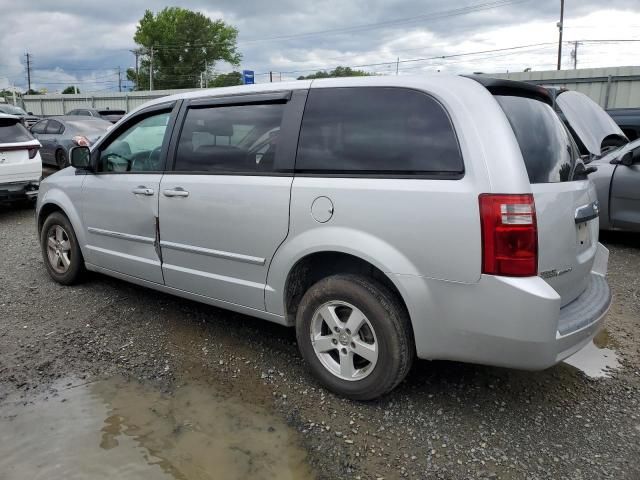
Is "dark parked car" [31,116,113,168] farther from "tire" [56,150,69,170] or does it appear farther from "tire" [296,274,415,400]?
"tire" [296,274,415,400]

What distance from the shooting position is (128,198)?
4.04m

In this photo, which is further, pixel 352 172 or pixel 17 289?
pixel 17 289

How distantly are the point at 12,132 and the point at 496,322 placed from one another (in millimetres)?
8623

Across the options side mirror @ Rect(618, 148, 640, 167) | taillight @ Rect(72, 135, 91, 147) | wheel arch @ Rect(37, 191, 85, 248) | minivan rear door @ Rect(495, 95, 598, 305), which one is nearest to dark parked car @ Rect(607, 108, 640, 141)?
side mirror @ Rect(618, 148, 640, 167)

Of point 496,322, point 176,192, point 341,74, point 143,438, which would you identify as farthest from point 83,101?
point 496,322

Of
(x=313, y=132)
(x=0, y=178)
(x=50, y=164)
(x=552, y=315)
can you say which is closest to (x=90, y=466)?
(x=313, y=132)

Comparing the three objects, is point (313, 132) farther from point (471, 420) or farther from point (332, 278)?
point (471, 420)

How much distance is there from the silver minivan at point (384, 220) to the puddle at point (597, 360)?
0.64 meters

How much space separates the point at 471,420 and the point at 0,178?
26.3 feet

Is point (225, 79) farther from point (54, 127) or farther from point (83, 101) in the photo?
point (54, 127)

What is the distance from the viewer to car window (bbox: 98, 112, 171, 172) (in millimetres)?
3984

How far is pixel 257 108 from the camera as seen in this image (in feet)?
11.2

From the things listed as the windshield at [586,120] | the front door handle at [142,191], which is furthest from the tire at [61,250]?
the windshield at [586,120]

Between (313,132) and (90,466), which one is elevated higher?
(313,132)
